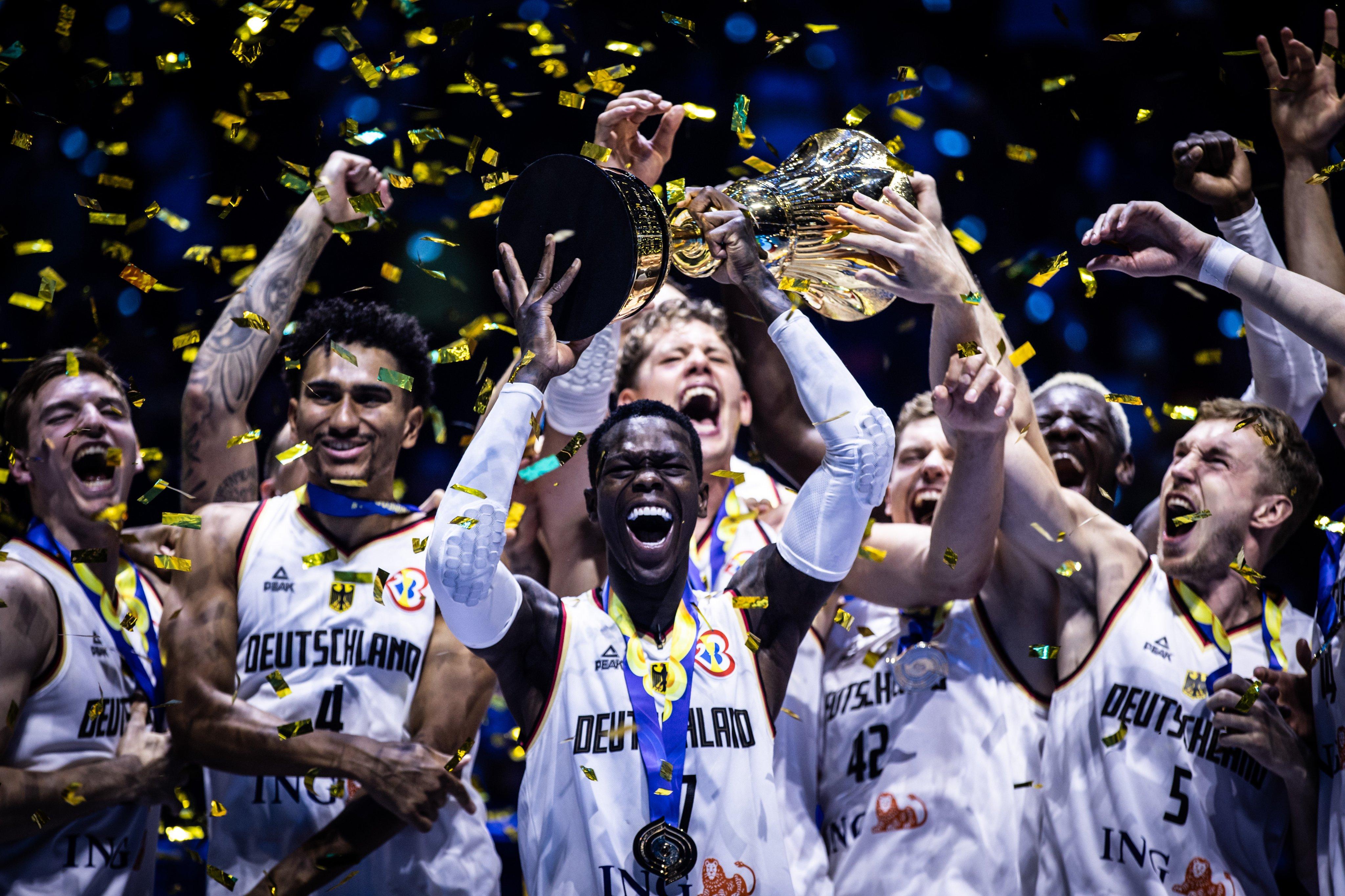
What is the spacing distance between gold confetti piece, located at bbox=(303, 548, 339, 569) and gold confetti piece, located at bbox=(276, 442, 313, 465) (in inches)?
11.3

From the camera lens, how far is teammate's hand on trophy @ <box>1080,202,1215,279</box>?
9.86ft

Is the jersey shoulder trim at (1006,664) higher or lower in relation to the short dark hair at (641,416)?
lower

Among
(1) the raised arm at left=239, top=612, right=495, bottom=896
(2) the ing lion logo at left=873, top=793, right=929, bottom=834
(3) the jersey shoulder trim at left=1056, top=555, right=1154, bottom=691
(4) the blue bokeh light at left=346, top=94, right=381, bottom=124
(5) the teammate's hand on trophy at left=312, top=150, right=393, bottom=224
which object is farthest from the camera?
(4) the blue bokeh light at left=346, top=94, right=381, bottom=124

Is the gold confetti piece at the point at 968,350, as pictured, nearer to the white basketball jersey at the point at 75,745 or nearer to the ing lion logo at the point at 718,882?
the ing lion logo at the point at 718,882

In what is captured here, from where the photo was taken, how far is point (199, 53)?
5078 millimetres

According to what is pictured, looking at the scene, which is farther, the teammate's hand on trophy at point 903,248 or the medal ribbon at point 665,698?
the teammate's hand on trophy at point 903,248

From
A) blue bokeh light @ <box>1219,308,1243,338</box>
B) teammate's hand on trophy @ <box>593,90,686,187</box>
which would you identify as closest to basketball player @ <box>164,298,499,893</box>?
teammate's hand on trophy @ <box>593,90,686,187</box>

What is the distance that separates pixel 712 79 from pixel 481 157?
116cm

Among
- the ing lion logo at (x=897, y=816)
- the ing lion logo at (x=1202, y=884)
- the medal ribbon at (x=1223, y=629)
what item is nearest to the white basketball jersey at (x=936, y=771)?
the ing lion logo at (x=897, y=816)

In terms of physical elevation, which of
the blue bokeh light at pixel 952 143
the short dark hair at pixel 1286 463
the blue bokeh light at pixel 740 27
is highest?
the blue bokeh light at pixel 740 27

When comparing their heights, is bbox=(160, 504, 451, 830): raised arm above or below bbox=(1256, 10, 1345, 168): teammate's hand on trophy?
below

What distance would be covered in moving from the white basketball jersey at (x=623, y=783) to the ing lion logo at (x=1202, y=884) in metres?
1.17

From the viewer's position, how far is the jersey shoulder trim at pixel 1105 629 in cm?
331

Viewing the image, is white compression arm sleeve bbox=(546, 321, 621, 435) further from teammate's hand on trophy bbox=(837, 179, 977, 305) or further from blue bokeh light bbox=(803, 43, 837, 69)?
blue bokeh light bbox=(803, 43, 837, 69)
